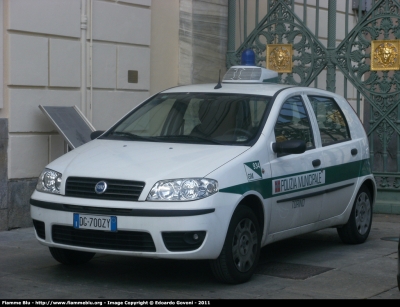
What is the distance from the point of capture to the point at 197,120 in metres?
7.22

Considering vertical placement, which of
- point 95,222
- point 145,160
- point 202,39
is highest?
point 202,39

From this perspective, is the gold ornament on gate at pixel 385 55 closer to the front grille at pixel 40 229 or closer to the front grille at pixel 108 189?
the front grille at pixel 108 189

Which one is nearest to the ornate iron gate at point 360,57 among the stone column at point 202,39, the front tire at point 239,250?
the stone column at point 202,39

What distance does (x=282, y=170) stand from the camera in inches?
275

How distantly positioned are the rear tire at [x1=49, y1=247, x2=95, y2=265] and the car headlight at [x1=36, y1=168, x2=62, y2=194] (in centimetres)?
62

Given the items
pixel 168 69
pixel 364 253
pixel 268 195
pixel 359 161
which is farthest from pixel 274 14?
pixel 268 195

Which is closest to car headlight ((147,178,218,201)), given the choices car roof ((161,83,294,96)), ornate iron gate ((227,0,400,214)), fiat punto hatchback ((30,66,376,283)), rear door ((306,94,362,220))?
fiat punto hatchback ((30,66,376,283))

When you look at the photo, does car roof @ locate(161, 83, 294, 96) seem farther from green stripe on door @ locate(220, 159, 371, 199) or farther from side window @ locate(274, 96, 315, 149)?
green stripe on door @ locate(220, 159, 371, 199)

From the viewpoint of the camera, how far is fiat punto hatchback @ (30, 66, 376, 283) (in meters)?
6.04

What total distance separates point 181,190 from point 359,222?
10.4 ft

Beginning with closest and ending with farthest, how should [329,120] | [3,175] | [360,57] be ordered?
[329,120]
[3,175]
[360,57]

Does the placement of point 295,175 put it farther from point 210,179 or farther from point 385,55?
point 385,55

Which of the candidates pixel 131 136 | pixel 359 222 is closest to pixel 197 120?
pixel 131 136

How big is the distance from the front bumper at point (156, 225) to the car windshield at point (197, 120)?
901 millimetres
